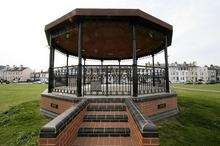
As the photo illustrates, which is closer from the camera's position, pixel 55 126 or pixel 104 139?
pixel 55 126

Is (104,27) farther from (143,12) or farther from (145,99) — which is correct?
(145,99)

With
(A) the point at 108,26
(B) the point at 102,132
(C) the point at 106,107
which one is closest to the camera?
(B) the point at 102,132

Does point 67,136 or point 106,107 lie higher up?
point 106,107

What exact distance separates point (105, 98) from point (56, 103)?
269 cm

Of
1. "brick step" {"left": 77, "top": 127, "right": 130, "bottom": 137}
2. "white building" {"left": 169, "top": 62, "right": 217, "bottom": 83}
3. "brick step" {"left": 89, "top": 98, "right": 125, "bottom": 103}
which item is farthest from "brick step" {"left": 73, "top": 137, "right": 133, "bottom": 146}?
"white building" {"left": 169, "top": 62, "right": 217, "bottom": 83}

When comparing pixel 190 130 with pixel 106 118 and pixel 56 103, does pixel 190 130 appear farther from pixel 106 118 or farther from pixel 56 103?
pixel 56 103

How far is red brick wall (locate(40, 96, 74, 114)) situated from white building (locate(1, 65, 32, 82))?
449ft

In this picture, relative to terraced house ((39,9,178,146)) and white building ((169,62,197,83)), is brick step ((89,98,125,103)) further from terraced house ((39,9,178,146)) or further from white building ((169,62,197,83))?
white building ((169,62,197,83))

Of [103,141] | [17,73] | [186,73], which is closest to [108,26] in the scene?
[103,141]

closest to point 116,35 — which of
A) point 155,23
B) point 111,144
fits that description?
point 155,23

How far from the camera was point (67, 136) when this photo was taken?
5.46 metres

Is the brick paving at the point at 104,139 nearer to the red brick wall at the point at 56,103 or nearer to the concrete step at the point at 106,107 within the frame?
the concrete step at the point at 106,107

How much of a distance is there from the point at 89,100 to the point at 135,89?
190 cm

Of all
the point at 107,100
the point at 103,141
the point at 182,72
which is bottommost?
the point at 103,141
